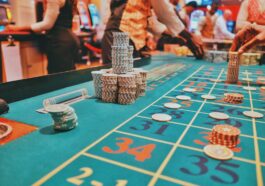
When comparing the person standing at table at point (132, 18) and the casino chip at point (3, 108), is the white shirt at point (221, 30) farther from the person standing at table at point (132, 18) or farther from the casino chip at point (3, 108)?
the casino chip at point (3, 108)

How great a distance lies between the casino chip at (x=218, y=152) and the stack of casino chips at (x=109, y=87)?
0.79 metres

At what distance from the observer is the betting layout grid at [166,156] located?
0.81 metres

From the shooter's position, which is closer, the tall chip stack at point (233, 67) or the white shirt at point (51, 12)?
the tall chip stack at point (233, 67)

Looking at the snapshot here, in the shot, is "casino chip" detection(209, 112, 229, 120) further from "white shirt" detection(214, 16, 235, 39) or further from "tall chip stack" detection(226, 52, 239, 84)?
"white shirt" detection(214, 16, 235, 39)

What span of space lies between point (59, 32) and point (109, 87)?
5.73ft

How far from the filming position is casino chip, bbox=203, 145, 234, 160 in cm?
95

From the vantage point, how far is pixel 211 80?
2518mm

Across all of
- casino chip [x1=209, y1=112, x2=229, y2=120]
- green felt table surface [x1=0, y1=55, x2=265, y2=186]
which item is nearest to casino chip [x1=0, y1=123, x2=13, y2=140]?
green felt table surface [x1=0, y1=55, x2=265, y2=186]

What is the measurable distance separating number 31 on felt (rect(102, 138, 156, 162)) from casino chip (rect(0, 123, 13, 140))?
0.46m

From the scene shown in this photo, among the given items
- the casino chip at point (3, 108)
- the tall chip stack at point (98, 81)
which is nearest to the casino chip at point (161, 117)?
the tall chip stack at point (98, 81)

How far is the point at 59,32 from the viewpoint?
305 cm

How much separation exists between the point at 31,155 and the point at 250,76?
2.60 meters

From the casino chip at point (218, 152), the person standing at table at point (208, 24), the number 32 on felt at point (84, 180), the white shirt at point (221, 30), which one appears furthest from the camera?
the person standing at table at point (208, 24)

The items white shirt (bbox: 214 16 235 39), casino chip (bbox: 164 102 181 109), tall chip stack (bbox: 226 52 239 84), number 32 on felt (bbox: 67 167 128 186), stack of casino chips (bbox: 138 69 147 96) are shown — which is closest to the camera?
number 32 on felt (bbox: 67 167 128 186)
